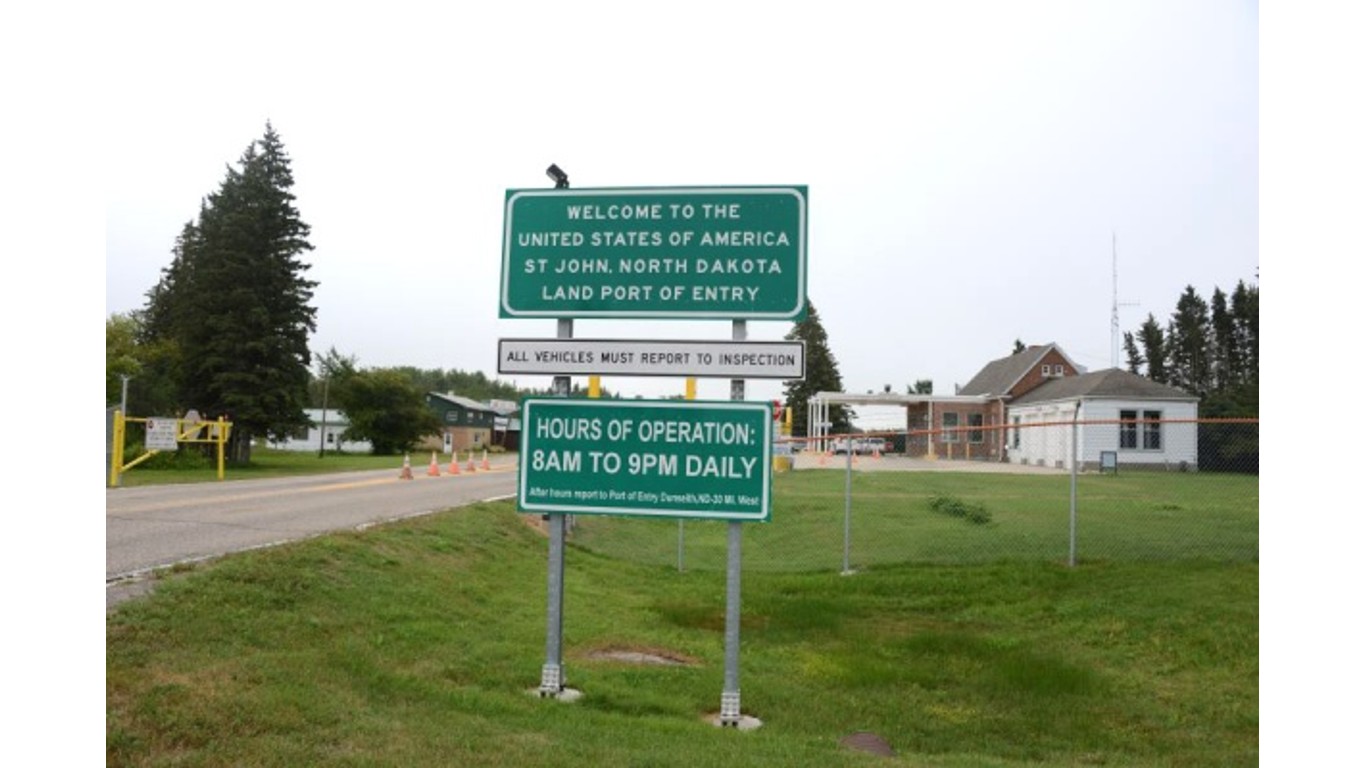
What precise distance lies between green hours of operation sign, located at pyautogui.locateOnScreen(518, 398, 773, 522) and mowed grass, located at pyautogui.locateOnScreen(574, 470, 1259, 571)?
7395 mm

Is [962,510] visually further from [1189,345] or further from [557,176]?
[1189,345]

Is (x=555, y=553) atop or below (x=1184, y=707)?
atop

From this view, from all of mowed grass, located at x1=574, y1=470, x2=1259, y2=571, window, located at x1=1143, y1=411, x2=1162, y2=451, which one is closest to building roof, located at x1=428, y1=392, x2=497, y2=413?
window, located at x1=1143, y1=411, x2=1162, y2=451

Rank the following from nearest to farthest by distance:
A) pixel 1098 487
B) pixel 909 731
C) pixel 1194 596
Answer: pixel 909 731
pixel 1194 596
pixel 1098 487

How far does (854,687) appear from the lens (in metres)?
7.50

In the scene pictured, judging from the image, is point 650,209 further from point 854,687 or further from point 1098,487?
point 1098,487

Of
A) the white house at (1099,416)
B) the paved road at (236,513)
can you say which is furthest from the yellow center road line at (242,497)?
the white house at (1099,416)

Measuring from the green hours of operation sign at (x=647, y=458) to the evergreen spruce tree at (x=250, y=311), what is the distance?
3204cm

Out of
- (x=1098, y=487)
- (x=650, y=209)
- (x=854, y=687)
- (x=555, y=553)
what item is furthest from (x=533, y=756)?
(x=1098, y=487)

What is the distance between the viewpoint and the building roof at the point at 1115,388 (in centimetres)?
4028

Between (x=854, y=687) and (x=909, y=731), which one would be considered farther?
(x=854, y=687)

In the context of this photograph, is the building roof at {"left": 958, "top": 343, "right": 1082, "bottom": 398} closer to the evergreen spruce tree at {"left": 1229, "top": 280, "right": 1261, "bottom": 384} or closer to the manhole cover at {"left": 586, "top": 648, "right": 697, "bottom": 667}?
the evergreen spruce tree at {"left": 1229, "top": 280, "right": 1261, "bottom": 384}

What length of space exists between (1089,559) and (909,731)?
7.10 metres

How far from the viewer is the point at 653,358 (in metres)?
6.84
